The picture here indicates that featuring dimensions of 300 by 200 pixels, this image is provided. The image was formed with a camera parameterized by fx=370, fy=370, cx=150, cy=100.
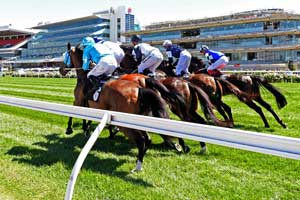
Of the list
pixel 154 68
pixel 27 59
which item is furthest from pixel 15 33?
pixel 154 68

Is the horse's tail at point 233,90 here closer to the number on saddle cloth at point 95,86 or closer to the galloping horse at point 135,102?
the number on saddle cloth at point 95,86

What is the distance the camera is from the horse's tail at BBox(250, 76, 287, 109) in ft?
25.8

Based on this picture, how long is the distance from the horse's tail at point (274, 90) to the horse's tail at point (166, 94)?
3.12 m

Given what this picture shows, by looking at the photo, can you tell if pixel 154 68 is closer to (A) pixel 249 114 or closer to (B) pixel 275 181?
(A) pixel 249 114

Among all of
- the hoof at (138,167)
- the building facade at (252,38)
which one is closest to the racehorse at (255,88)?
the hoof at (138,167)

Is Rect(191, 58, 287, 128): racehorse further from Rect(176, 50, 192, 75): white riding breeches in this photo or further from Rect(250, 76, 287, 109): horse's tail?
Rect(176, 50, 192, 75): white riding breeches

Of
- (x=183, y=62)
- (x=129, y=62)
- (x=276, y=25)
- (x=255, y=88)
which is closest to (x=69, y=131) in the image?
(x=129, y=62)

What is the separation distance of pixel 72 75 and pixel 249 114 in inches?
1041

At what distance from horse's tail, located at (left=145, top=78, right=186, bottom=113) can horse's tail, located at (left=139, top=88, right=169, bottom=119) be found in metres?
0.43

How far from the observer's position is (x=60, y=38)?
76312 millimetres

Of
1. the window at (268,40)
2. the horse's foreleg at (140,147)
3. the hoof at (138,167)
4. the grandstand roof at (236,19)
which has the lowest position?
the hoof at (138,167)

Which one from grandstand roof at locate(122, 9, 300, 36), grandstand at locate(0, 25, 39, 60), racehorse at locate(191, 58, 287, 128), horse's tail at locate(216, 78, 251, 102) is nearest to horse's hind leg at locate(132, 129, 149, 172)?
horse's tail at locate(216, 78, 251, 102)

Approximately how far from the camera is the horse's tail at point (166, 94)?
5.27 meters

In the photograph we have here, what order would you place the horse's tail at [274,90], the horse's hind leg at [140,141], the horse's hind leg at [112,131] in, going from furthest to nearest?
the horse's tail at [274,90]
the horse's hind leg at [112,131]
the horse's hind leg at [140,141]
